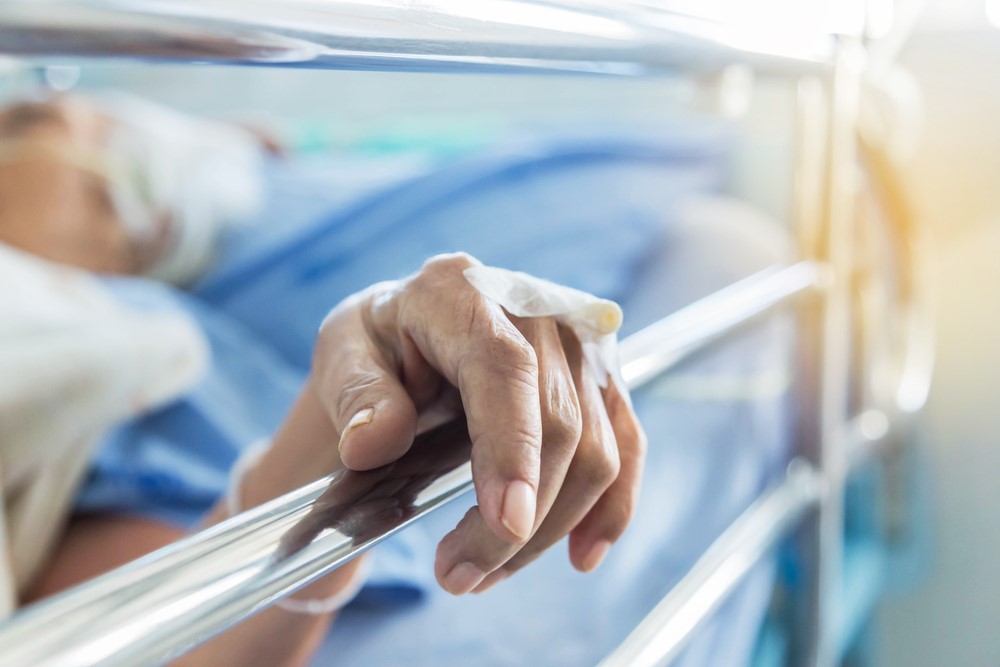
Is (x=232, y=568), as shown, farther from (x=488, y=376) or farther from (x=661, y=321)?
(x=661, y=321)

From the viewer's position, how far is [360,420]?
1.00ft

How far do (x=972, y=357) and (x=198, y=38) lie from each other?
52.7 inches

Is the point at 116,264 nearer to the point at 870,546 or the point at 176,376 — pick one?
the point at 176,376

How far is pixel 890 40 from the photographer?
1.30 metres

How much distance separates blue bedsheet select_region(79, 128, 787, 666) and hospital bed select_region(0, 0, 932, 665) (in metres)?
0.05

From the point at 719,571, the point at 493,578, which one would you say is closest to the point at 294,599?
the point at 493,578

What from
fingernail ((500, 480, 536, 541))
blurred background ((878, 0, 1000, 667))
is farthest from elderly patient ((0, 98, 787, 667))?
blurred background ((878, 0, 1000, 667))

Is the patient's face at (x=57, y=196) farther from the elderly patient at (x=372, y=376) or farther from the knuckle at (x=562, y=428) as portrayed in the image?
the knuckle at (x=562, y=428)

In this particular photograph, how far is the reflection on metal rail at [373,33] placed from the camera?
198 millimetres

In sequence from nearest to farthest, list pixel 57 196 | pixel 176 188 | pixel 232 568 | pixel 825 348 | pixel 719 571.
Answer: pixel 232 568 < pixel 719 571 < pixel 825 348 < pixel 57 196 < pixel 176 188

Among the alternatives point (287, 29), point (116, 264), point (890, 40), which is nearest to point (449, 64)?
point (287, 29)

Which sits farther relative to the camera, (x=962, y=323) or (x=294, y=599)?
(x=962, y=323)

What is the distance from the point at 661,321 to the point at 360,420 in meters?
0.29

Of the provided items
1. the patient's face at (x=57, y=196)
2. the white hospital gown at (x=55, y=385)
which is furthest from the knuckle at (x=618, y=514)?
the patient's face at (x=57, y=196)
